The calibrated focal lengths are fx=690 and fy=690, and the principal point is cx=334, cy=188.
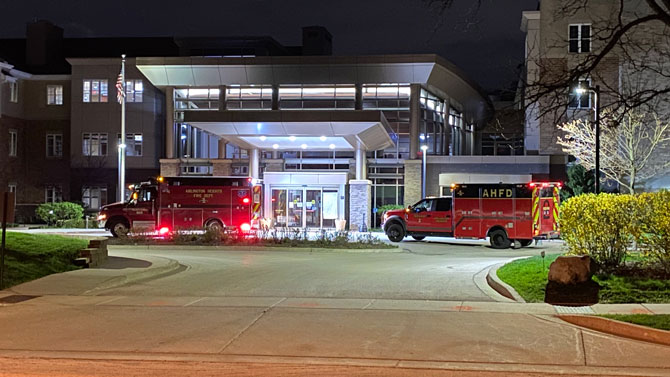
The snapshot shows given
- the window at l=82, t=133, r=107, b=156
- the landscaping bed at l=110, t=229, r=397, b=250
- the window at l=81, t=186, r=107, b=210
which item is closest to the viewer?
the landscaping bed at l=110, t=229, r=397, b=250

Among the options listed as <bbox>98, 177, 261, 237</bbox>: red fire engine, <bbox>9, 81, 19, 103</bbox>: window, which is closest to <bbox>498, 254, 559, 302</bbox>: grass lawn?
<bbox>98, 177, 261, 237</bbox>: red fire engine

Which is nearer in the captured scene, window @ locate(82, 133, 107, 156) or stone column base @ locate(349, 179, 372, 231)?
stone column base @ locate(349, 179, 372, 231)

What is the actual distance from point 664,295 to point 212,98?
1486 inches

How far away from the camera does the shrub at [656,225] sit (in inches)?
536

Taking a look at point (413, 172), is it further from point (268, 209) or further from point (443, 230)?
point (443, 230)

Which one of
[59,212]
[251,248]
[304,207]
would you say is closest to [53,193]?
[59,212]

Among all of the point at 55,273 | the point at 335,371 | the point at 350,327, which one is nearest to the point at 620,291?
the point at 350,327

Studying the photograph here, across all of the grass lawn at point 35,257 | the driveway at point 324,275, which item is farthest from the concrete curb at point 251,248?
the grass lawn at point 35,257

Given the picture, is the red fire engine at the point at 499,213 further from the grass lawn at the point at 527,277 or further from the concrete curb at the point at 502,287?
the concrete curb at the point at 502,287

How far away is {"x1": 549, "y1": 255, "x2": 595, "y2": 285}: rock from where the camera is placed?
43.3 feet

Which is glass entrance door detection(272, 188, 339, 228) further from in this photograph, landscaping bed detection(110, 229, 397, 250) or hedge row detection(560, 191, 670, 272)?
hedge row detection(560, 191, 670, 272)

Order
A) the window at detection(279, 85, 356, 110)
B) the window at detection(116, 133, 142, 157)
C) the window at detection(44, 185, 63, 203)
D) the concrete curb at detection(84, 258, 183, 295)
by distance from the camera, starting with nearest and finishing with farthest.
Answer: the concrete curb at detection(84, 258, 183, 295) → the window at detection(279, 85, 356, 110) → the window at detection(116, 133, 142, 157) → the window at detection(44, 185, 63, 203)

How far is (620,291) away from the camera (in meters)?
12.7

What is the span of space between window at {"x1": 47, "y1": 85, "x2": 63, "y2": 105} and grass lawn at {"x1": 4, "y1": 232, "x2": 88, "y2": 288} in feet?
104
